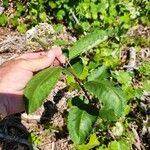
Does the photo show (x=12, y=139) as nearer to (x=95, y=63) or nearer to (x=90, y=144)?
(x=90, y=144)

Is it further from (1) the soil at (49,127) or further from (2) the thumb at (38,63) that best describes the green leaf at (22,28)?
(2) the thumb at (38,63)

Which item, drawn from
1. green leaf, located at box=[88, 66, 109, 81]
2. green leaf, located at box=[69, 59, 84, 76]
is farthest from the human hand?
green leaf, located at box=[88, 66, 109, 81]

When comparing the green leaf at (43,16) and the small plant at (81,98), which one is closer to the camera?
the small plant at (81,98)

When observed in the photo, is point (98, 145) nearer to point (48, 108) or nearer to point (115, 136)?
point (115, 136)

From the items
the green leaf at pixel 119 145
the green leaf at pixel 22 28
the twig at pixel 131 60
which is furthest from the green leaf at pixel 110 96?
the green leaf at pixel 22 28

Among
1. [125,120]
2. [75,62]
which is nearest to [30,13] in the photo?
[125,120]

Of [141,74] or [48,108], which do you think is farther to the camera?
[141,74]
